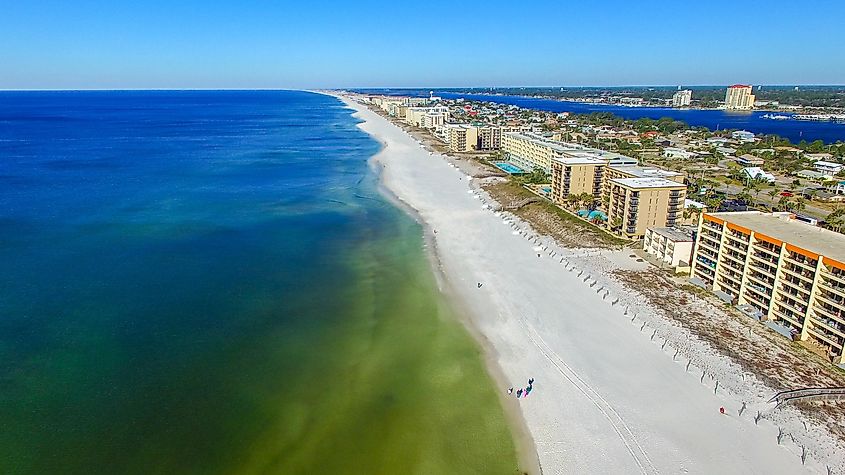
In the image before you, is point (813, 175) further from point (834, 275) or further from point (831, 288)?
point (831, 288)

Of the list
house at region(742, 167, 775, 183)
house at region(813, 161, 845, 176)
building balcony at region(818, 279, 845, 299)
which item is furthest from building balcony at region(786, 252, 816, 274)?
house at region(813, 161, 845, 176)

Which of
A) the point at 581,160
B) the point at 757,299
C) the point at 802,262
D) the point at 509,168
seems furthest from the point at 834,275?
the point at 509,168

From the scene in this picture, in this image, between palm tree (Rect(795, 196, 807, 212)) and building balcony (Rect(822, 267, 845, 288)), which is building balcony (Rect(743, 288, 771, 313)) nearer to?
building balcony (Rect(822, 267, 845, 288))

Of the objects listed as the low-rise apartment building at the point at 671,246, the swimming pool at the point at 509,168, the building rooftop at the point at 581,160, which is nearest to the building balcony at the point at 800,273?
the low-rise apartment building at the point at 671,246

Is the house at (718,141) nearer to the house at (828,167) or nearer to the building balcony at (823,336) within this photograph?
the house at (828,167)

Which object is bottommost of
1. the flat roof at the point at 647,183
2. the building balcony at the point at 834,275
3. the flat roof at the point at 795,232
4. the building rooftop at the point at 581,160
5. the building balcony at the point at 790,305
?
the building balcony at the point at 790,305

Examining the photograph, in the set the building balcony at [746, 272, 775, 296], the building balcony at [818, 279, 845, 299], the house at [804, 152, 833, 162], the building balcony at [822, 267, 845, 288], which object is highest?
the building balcony at [822, 267, 845, 288]
